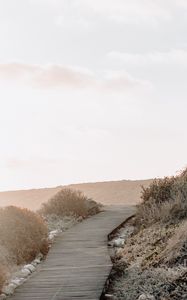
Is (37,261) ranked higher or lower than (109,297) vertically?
higher

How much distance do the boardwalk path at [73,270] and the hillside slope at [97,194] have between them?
28366 mm

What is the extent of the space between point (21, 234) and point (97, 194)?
33583mm

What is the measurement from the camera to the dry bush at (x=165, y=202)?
61.6 ft

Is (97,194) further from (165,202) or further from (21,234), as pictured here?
(21,234)

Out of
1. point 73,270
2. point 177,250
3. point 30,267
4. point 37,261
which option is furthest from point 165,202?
point 73,270

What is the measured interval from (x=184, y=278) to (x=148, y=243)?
4162mm

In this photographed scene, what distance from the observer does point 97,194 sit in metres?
50.6

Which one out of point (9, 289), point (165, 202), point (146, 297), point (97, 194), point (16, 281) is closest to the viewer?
point (146, 297)

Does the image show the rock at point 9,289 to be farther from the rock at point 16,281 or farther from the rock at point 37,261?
the rock at point 37,261

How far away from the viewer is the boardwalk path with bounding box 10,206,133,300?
38.9 feet

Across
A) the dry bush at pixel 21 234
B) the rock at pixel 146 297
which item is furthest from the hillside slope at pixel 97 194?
the rock at pixel 146 297

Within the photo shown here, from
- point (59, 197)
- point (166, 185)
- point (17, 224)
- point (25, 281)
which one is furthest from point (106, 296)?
point (59, 197)

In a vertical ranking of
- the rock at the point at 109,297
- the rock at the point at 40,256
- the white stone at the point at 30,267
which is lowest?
the rock at the point at 109,297

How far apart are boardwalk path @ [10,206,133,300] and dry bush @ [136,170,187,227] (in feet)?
4.86
